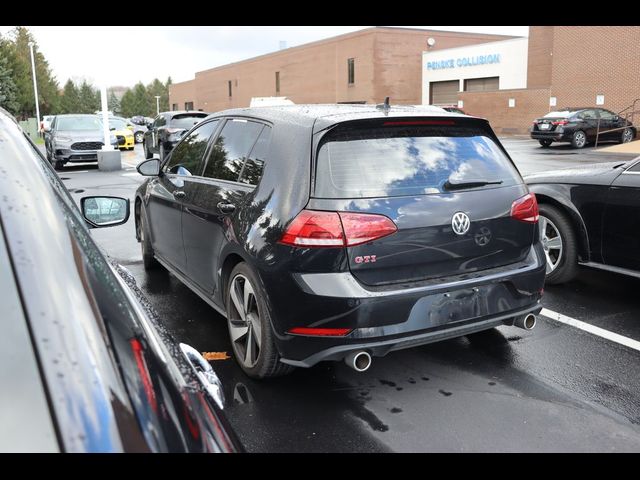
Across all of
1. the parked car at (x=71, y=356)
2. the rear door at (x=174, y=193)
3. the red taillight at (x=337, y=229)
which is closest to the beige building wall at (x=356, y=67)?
the rear door at (x=174, y=193)

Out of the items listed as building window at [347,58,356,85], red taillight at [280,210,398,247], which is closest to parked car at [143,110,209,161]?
red taillight at [280,210,398,247]

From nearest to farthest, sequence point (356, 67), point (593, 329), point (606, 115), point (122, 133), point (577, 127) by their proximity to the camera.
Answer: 1. point (593, 329)
2. point (577, 127)
3. point (122, 133)
4. point (606, 115)
5. point (356, 67)

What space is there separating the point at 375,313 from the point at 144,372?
83.5 inches

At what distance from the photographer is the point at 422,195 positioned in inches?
137

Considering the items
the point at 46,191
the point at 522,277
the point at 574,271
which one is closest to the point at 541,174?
the point at 574,271

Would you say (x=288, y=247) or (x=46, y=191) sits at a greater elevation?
(x=46, y=191)

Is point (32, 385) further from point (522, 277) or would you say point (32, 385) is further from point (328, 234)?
point (522, 277)

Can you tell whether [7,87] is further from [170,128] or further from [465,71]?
[465,71]

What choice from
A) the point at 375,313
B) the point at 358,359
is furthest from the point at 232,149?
the point at 358,359

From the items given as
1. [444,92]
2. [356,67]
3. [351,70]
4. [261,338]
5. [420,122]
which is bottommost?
[261,338]

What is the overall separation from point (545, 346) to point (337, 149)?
83.0 inches

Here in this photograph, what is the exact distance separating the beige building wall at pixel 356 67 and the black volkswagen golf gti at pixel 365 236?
4744 cm

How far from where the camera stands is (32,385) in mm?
1060

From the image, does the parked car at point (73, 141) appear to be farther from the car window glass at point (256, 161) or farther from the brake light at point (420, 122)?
the brake light at point (420, 122)
